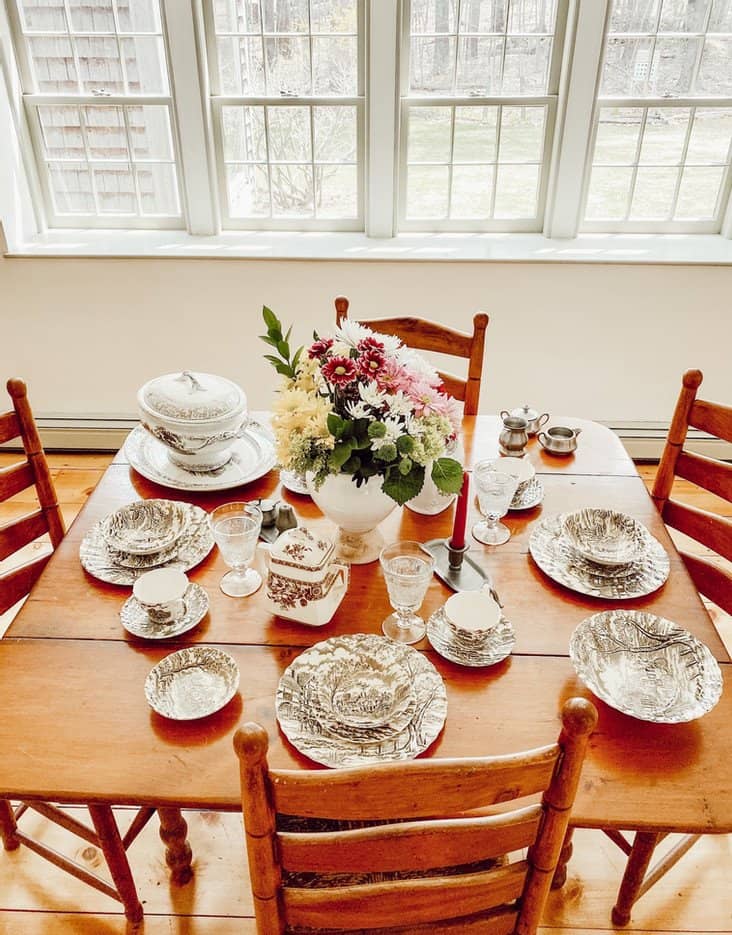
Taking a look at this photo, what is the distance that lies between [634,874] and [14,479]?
1392 mm

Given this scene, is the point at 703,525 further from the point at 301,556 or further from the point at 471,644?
the point at 301,556

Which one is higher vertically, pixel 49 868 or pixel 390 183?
pixel 390 183

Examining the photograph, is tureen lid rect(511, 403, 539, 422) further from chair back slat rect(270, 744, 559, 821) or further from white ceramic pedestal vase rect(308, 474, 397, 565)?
chair back slat rect(270, 744, 559, 821)

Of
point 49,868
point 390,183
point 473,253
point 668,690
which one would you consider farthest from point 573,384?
point 49,868

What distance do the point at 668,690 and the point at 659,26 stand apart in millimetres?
2289

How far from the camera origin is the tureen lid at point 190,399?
140cm

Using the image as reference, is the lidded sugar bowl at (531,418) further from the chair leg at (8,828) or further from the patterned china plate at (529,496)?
the chair leg at (8,828)

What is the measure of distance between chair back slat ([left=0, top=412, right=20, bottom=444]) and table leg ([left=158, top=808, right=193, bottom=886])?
0.78 meters

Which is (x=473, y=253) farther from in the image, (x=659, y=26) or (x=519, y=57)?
(x=659, y=26)

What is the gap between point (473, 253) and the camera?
8.23 feet

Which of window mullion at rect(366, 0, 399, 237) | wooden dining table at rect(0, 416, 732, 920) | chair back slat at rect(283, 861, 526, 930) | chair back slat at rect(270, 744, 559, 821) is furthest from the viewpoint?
window mullion at rect(366, 0, 399, 237)

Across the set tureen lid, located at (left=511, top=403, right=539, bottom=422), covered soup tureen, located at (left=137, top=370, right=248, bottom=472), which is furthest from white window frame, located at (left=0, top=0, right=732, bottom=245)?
covered soup tureen, located at (left=137, top=370, right=248, bottom=472)

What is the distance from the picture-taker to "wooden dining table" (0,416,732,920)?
87 cm

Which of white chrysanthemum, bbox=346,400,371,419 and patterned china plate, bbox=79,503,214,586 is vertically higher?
white chrysanthemum, bbox=346,400,371,419
